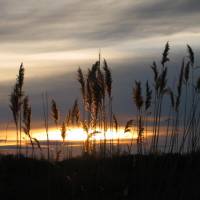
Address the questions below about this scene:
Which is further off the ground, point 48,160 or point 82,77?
point 82,77

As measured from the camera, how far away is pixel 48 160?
330 inches

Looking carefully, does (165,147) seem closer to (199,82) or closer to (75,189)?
(199,82)

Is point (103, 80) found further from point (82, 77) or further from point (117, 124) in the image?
point (117, 124)

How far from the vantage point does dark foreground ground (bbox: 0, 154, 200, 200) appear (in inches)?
265

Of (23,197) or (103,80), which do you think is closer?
(23,197)

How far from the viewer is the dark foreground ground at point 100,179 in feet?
22.1

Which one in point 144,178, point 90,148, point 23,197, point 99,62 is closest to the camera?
point 23,197

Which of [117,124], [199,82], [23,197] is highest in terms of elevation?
[199,82]

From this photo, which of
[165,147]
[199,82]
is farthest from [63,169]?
[199,82]

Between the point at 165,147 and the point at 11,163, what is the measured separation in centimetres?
291

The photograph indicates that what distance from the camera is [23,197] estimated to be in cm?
663

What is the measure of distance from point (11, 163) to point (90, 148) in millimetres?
1804

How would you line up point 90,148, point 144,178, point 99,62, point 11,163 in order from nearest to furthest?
point 144,178
point 11,163
point 99,62
point 90,148

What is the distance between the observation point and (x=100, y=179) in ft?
A: 23.7
